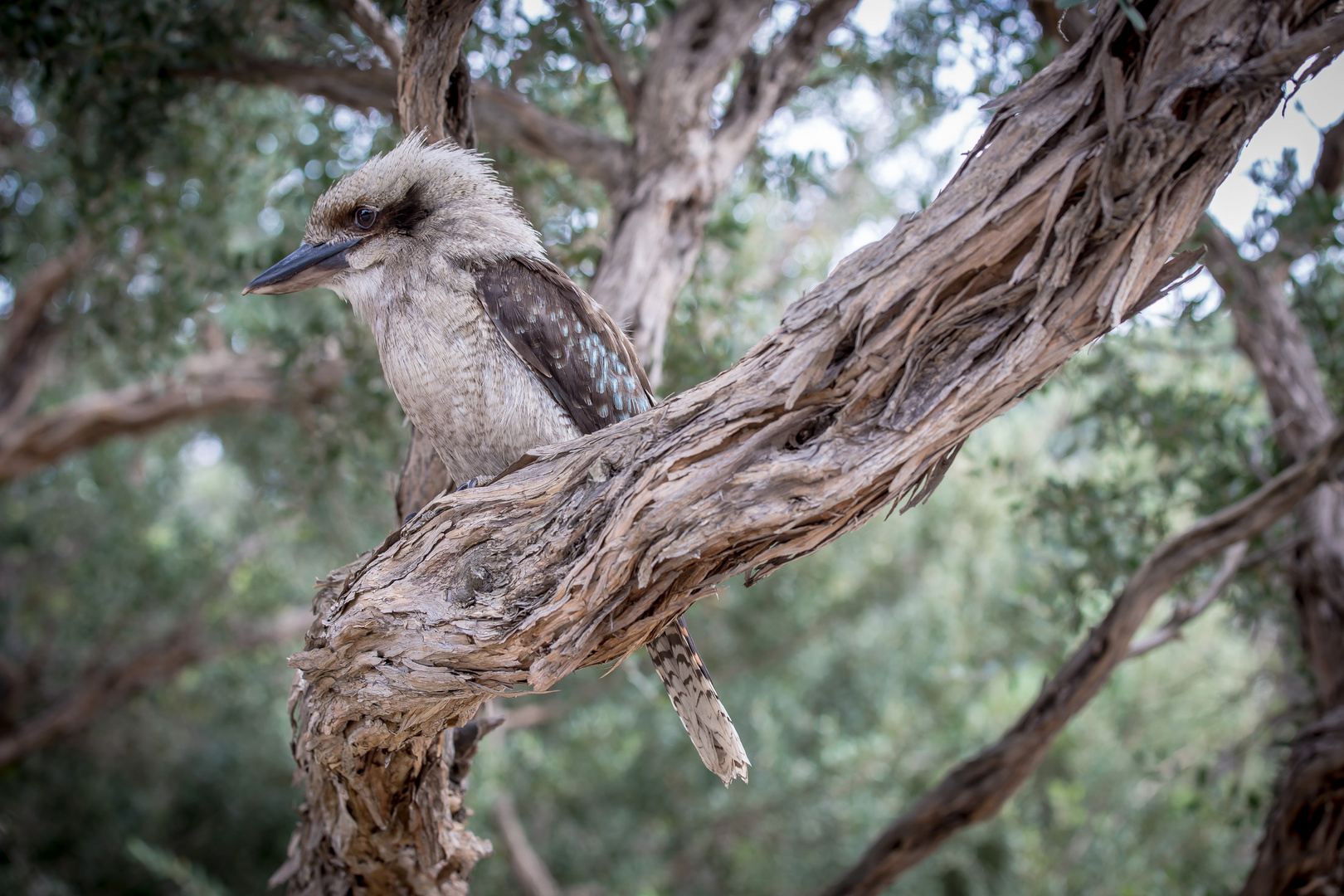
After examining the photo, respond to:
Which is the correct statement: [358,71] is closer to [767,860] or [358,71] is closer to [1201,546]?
[1201,546]

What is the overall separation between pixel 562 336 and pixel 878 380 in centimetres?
99

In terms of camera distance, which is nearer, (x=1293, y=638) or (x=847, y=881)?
(x=847, y=881)

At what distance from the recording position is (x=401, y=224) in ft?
7.86

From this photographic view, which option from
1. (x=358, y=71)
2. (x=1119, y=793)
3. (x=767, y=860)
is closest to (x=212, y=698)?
(x=767, y=860)

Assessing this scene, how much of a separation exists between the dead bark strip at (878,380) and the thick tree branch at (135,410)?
4.26 metres

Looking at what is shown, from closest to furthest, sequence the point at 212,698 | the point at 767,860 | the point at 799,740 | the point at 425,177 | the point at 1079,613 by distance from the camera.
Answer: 1. the point at 425,177
2. the point at 1079,613
3. the point at 767,860
4. the point at 799,740
5. the point at 212,698

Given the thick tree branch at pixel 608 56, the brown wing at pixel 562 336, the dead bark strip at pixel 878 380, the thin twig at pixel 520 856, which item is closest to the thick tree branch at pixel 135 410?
the thin twig at pixel 520 856

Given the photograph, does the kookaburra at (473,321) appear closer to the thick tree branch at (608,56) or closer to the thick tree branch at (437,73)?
the thick tree branch at (437,73)

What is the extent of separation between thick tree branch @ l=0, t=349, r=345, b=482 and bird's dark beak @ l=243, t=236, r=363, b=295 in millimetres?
3317

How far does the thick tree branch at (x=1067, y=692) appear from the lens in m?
2.78

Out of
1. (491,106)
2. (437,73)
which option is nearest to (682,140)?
(491,106)

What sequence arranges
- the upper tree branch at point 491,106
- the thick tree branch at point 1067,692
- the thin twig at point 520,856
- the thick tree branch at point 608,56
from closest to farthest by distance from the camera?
the thick tree branch at point 1067,692, the thick tree branch at point 608,56, the upper tree branch at point 491,106, the thin twig at point 520,856

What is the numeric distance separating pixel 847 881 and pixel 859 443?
7.84ft

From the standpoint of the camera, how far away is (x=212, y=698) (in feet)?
27.7
